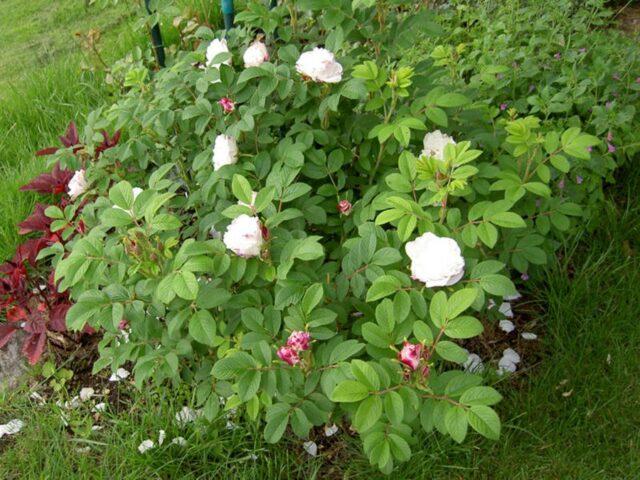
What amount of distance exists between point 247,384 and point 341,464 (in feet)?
1.93

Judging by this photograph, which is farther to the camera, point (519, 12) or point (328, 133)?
point (519, 12)

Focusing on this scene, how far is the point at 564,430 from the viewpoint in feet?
5.80

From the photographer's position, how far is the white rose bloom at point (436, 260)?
127 cm

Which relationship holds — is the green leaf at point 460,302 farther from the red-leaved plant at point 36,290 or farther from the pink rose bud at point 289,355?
the red-leaved plant at point 36,290

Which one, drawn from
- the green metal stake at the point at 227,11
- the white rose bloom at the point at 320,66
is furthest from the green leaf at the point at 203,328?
the green metal stake at the point at 227,11

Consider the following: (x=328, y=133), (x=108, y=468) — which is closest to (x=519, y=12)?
(x=328, y=133)

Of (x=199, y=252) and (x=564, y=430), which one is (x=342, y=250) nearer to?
(x=199, y=252)

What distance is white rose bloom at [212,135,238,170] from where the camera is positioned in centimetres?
165

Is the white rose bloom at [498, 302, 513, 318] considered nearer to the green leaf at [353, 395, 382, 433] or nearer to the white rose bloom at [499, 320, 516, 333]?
the white rose bloom at [499, 320, 516, 333]

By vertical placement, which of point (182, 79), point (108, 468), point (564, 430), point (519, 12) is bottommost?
point (564, 430)

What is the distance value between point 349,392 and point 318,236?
44cm

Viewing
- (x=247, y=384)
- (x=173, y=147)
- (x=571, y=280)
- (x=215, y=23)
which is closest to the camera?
(x=247, y=384)

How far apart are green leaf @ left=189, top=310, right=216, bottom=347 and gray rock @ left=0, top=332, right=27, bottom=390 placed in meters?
1.06

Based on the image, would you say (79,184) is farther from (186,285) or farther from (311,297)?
(311,297)
